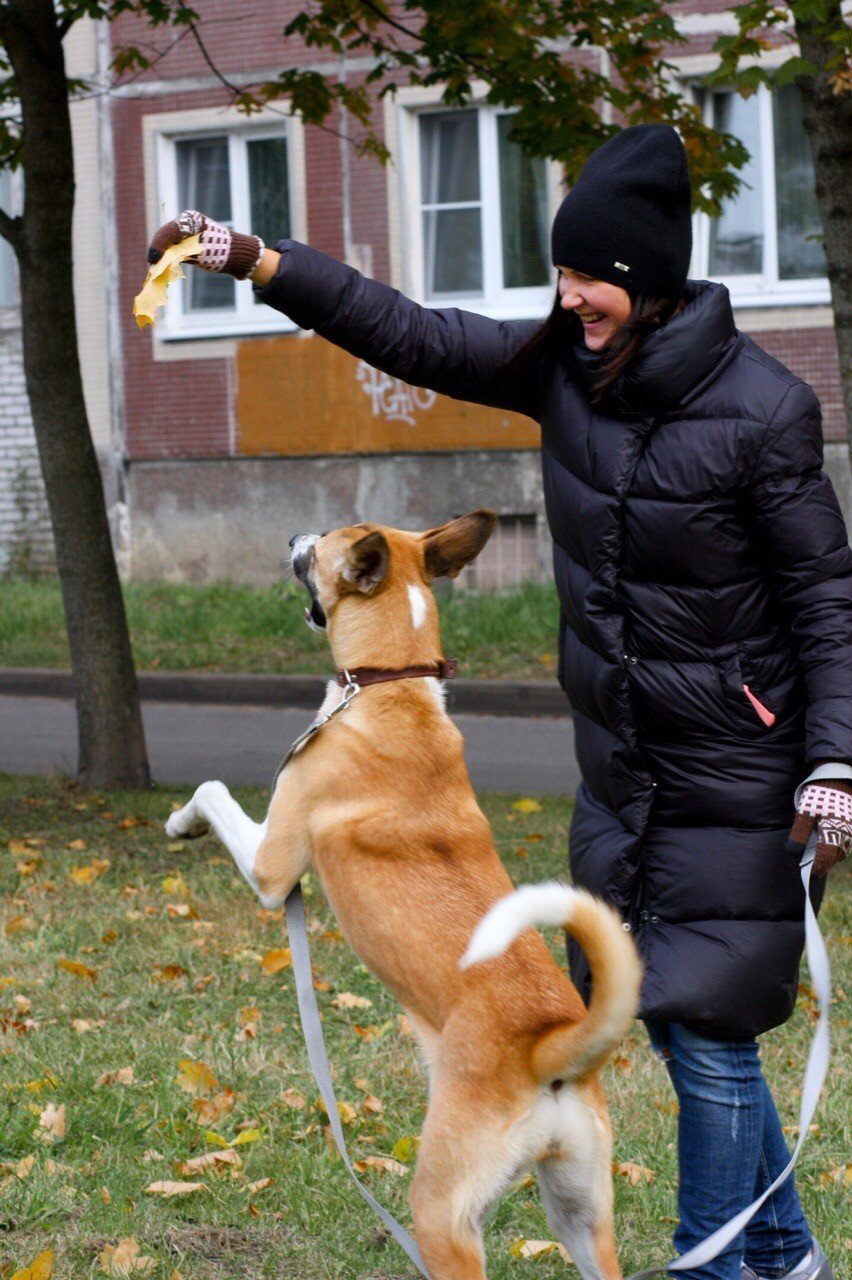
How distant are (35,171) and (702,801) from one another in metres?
6.19

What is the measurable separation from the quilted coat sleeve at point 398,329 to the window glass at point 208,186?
14.3 meters

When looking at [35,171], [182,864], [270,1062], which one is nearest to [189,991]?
[270,1062]

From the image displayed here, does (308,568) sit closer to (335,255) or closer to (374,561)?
(374,561)

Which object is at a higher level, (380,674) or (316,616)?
(316,616)

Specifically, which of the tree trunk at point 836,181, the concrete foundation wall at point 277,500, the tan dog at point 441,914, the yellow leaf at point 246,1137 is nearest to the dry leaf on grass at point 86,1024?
the yellow leaf at point 246,1137

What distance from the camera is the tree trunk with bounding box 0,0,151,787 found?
8.08 metres

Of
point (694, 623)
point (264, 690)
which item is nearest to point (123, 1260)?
point (694, 623)

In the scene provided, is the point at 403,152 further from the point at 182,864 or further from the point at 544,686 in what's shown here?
the point at 182,864

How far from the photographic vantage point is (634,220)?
304 cm

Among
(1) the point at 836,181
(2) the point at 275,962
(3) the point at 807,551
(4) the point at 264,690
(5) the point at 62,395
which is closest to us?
(3) the point at 807,551

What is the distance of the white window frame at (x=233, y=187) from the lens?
16.7 m

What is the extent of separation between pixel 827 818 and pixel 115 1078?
2.41 m

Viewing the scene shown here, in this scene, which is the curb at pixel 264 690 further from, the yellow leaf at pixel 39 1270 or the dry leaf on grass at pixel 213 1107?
the yellow leaf at pixel 39 1270

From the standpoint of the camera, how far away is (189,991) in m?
5.36
